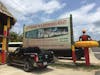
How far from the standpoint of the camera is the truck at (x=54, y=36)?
16.2 metres

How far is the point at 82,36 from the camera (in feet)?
49.0

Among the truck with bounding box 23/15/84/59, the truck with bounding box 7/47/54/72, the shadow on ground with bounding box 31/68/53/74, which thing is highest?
the truck with bounding box 23/15/84/59

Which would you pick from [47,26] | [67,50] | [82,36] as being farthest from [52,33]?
[82,36]

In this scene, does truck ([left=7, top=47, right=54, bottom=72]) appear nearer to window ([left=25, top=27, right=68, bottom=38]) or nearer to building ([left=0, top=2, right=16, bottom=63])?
building ([left=0, top=2, right=16, bottom=63])

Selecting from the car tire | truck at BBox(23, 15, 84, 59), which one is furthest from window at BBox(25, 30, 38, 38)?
the car tire

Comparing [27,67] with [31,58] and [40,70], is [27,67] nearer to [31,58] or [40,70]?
[31,58]

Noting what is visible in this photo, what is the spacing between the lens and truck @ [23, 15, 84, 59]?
16.2 meters

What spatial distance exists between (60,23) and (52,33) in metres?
1.42

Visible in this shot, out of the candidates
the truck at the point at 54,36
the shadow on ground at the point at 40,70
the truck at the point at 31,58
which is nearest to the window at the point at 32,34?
the truck at the point at 54,36

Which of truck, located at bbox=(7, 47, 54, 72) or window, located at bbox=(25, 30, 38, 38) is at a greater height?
window, located at bbox=(25, 30, 38, 38)

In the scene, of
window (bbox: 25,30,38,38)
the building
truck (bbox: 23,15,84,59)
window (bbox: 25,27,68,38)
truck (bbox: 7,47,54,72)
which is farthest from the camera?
window (bbox: 25,30,38,38)

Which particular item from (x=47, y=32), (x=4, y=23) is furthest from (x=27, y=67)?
(x=4, y=23)

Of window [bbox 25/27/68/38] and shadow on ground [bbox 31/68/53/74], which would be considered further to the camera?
window [bbox 25/27/68/38]

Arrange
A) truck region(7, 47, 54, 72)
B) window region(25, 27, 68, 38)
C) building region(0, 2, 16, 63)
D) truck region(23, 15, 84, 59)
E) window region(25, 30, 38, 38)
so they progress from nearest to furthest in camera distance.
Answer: truck region(7, 47, 54, 72) < building region(0, 2, 16, 63) < truck region(23, 15, 84, 59) < window region(25, 27, 68, 38) < window region(25, 30, 38, 38)
